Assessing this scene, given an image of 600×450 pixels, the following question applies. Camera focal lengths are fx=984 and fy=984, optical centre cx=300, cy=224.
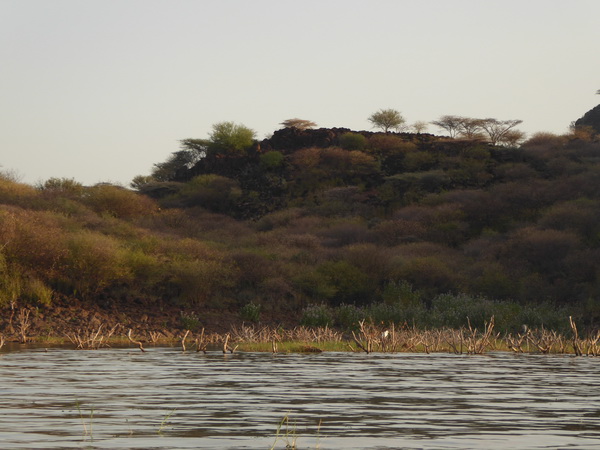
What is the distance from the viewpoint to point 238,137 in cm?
8888

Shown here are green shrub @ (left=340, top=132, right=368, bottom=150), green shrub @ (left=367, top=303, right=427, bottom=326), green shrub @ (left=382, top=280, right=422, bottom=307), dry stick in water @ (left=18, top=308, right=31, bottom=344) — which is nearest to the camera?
dry stick in water @ (left=18, top=308, right=31, bottom=344)

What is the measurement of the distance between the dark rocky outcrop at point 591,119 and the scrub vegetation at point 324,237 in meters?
7.82

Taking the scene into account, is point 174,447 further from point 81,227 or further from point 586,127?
point 586,127

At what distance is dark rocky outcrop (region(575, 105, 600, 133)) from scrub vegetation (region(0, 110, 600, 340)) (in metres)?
7.82

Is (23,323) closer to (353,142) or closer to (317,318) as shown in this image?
(317,318)

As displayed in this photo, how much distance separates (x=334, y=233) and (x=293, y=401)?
4414 centimetres

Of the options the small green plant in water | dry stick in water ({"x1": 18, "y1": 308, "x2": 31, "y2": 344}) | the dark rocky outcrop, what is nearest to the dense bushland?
dry stick in water ({"x1": 18, "y1": 308, "x2": 31, "y2": 344})

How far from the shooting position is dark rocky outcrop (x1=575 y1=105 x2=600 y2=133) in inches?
3763

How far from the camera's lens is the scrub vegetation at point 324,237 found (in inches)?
1528

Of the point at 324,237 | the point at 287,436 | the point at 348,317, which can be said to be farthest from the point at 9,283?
the point at 287,436

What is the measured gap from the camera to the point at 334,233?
195 ft

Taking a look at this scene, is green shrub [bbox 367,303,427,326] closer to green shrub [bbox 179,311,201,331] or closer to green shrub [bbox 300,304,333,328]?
green shrub [bbox 300,304,333,328]

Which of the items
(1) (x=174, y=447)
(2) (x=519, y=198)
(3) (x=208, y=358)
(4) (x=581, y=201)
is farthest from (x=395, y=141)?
(1) (x=174, y=447)

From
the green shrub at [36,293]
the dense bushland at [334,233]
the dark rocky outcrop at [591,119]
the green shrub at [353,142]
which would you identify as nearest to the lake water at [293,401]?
the green shrub at [36,293]
